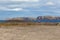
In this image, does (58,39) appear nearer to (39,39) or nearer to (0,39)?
(39,39)

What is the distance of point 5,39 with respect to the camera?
685 inches

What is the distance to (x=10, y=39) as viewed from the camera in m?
17.3

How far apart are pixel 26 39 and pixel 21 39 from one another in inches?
19.6

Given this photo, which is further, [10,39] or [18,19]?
[18,19]

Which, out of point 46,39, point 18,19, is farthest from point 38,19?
point 46,39

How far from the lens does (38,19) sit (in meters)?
60.3

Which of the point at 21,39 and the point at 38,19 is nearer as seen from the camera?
the point at 21,39

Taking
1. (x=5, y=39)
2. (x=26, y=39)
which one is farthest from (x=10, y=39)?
(x=26, y=39)

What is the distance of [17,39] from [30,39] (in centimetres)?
125

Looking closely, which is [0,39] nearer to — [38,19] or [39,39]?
[39,39]

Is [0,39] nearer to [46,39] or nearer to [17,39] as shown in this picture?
[17,39]

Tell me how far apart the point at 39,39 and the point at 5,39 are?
3273 millimetres

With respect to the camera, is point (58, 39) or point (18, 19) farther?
point (18, 19)

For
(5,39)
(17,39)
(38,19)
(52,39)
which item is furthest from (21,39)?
(38,19)
